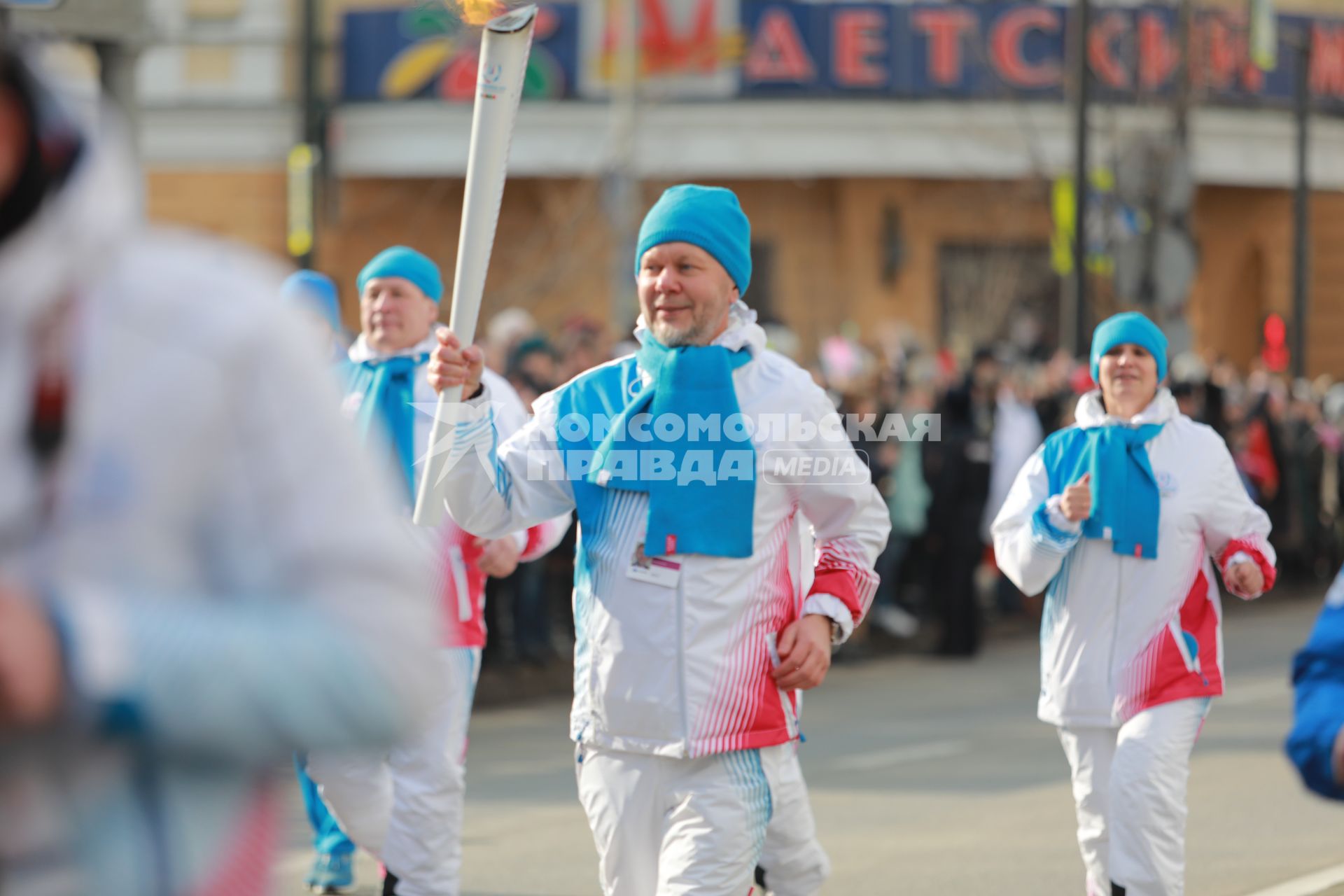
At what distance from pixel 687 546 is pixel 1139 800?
2275mm

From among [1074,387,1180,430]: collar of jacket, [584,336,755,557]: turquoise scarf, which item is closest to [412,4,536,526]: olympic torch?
[584,336,755,557]: turquoise scarf

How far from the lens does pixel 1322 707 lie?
3191mm

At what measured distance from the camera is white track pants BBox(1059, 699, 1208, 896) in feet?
22.1

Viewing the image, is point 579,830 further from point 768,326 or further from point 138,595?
point 768,326

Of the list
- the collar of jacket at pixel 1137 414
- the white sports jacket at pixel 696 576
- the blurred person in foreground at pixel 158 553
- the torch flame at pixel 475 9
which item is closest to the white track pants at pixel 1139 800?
the collar of jacket at pixel 1137 414

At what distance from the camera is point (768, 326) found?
72.9 feet

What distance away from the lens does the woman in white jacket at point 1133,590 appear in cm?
680

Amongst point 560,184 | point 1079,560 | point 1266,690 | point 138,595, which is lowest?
point 1266,690

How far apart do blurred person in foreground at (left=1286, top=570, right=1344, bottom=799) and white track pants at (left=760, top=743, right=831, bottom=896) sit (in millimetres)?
2237

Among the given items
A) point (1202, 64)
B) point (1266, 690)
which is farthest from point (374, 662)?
point (1202, 64)

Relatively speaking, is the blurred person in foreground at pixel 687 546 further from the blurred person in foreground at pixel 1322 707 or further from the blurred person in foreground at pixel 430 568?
the blurred person in foreground at pixel 1322 707

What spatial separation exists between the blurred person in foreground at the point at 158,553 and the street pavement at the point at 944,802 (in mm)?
3427

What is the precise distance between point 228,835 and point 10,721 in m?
0.28

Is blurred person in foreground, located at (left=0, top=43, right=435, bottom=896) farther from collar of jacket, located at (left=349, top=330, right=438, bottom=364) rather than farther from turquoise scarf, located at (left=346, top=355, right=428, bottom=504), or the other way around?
collar of jacket, located at (left=349, top=330, right=438, bottom=364)
